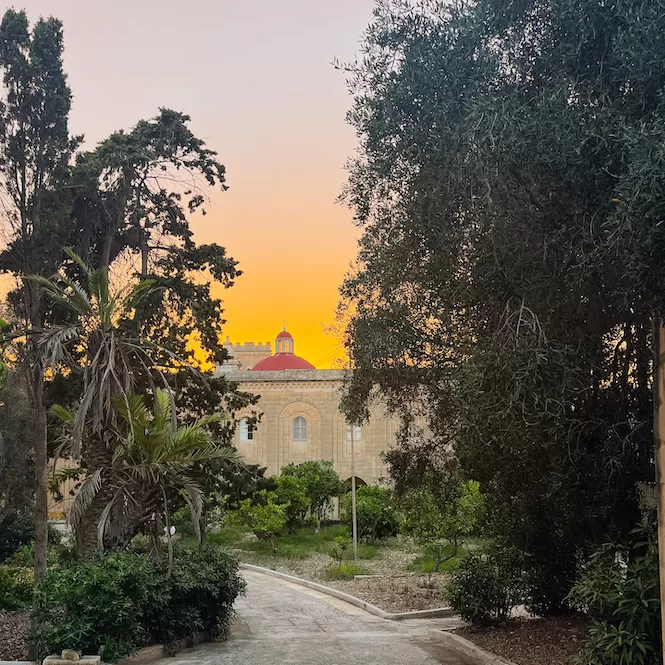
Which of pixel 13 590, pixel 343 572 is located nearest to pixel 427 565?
pixel 343 572

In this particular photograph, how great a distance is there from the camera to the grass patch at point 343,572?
21.7 metres

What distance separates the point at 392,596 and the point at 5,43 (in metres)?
14.5

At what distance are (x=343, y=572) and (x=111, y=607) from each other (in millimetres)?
13170

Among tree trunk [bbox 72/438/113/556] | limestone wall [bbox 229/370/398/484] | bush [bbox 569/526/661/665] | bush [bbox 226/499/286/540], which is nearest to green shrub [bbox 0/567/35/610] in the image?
tree trunk [bbox 72/438/113/556]

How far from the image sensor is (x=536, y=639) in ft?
35.1

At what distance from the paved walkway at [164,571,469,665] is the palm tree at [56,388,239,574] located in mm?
1760

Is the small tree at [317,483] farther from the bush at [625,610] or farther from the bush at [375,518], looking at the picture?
the bush at [625,610]

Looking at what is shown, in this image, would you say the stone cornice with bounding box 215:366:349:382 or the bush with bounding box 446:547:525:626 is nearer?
the bush with bounding box 446:547:525:626

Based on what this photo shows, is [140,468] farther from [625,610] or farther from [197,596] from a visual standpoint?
[625,610]

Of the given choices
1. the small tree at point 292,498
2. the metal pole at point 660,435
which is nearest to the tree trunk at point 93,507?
the metal pole at point 660,435

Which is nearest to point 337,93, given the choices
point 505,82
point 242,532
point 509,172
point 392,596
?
point 505,82

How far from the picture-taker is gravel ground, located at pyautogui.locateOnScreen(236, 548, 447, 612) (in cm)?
1726

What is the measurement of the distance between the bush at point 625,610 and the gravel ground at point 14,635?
742cm

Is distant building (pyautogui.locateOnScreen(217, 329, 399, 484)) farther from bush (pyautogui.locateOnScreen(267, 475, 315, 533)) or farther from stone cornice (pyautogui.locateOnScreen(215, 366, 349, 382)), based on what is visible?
bush (pyautogui.locateOnScreen(267, 475, 315, 533))
